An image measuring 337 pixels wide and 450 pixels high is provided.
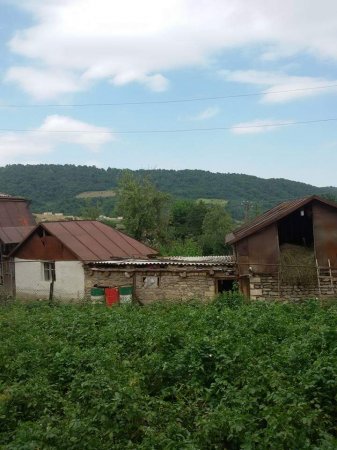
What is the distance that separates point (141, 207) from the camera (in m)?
38.8

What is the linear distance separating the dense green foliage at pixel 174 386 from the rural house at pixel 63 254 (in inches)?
340

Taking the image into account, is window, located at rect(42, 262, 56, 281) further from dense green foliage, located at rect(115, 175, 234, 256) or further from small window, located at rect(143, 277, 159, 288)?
dense green foliage, located at rect(115, 175, 234, 256)

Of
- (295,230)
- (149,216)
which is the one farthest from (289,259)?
(149,216)

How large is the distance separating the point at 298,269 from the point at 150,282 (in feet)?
17.4

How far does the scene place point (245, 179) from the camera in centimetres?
9262

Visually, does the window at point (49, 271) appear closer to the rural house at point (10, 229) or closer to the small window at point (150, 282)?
the rural house at point (10, 229)

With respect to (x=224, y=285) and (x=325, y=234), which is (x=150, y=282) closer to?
(x=224, y=285)

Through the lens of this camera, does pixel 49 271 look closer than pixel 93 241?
Yes

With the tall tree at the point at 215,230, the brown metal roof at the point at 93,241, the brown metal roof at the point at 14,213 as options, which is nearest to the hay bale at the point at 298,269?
the brown metal roof at the point at 93,241

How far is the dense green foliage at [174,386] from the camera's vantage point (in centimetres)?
609

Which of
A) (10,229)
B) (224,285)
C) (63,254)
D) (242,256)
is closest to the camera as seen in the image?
(242,256)

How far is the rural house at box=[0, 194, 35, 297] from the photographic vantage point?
24.3 metres

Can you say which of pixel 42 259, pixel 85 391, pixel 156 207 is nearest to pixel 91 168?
pixel 156 207

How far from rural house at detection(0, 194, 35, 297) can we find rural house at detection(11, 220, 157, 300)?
3.35 feet
